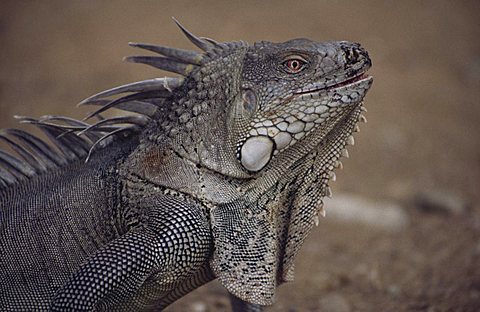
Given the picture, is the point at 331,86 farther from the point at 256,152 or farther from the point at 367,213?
the point at 367,213

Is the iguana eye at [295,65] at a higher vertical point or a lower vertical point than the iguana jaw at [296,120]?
higher

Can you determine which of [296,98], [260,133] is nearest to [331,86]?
[296,98]

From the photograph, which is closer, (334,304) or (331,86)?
(331,86)

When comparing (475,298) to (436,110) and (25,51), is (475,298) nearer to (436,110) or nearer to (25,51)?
(436,110)

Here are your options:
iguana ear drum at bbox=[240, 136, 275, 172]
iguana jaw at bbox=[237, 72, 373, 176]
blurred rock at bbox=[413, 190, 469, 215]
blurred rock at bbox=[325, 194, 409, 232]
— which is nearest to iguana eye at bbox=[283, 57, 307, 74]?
iguana jaw at bbox=[237, 72, 373, 176]

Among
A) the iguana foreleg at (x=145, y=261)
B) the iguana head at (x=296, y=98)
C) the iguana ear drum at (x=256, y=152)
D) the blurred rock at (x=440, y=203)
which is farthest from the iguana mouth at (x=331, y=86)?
the blurred rock at (x=440, y=203)

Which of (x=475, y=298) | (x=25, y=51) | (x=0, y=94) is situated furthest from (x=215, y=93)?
(x=25, y=51)

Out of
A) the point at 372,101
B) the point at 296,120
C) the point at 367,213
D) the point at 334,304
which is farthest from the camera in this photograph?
the point at 372,101

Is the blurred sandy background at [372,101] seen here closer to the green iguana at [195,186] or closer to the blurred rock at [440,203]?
the blurred rock at [440,203]
